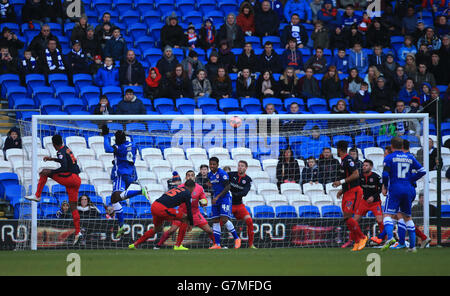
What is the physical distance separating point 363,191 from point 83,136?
6.10 meters

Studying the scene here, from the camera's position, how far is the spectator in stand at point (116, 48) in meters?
19.6

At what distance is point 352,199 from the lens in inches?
539

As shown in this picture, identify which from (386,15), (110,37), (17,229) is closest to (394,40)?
(386,15)

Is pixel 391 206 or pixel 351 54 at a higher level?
pixel 351 54

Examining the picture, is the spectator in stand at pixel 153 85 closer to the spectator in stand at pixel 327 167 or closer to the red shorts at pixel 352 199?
the spectator in stand at pixel 327 167

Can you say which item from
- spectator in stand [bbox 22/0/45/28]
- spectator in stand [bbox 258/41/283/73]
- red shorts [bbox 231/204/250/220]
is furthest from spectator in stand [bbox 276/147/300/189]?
spectator in stand [bbox 22/0/45/28]

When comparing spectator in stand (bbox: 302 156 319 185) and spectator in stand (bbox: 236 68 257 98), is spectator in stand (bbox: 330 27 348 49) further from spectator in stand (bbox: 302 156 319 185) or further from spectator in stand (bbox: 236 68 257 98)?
spectator in stand (bbox: 302 156 319 185)

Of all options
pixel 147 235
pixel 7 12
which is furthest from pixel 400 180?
pixel 7 12

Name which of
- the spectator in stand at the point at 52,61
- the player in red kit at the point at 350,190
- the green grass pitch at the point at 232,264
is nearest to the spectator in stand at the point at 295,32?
the spectator in stand at the point at 52,61

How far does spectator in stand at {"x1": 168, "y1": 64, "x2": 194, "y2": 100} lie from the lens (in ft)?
61.5

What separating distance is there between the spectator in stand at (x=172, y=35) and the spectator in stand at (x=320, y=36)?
12.1 ft

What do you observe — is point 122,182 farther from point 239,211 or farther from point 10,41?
point 10,41

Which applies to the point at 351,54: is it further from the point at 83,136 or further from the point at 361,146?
→ the point at 83,136

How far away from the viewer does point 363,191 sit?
15.1m
